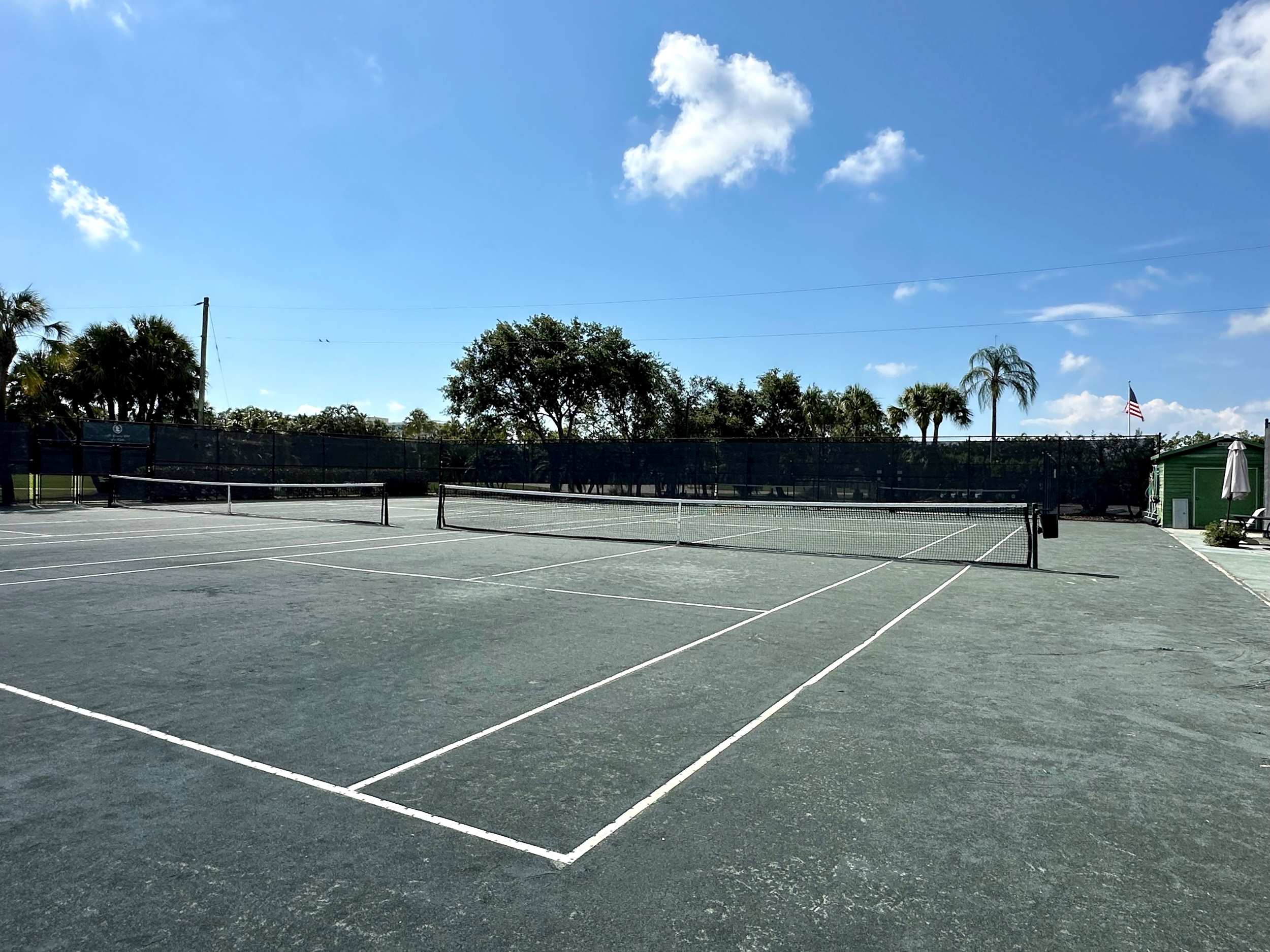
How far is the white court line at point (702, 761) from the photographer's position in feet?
10.9

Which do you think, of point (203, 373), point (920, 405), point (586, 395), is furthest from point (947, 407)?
point (203, 373)

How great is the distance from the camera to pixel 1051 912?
112 inches

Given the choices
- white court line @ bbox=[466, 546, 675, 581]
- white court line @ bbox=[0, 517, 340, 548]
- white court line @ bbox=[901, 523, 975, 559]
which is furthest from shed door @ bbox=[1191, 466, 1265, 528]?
white court line @ bbox=[0, 517, 340, 548]

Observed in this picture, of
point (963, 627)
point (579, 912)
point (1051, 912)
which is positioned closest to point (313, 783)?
point (579, 912)

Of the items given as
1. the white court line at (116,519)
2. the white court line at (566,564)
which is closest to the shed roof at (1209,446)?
the white court line at (566,564)

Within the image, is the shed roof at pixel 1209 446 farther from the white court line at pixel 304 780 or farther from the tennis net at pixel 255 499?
the white court line at pixel 304 780

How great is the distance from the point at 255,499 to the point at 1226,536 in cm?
3119

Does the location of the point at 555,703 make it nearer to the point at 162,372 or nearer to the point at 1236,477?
the point at 1236,477

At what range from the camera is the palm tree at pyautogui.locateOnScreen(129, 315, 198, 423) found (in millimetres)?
43844

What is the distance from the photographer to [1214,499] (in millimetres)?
22781

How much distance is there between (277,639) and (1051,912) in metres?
6.21

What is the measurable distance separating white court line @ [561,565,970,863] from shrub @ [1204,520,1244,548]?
14.0 meters

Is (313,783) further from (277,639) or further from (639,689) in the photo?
(277,639)

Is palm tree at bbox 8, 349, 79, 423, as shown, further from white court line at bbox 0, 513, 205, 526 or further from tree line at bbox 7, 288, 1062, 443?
white court line at bbox 0, 513, 205, 526
